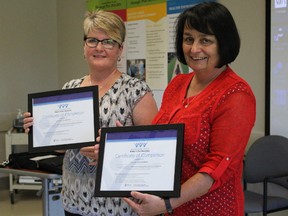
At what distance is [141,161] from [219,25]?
49cm

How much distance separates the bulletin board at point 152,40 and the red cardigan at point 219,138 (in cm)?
269

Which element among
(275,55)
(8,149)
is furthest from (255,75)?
(8,149)

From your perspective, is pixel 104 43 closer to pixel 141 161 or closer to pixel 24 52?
pixel 141 161

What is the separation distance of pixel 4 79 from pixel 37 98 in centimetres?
370

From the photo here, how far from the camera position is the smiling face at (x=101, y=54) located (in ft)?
5.93

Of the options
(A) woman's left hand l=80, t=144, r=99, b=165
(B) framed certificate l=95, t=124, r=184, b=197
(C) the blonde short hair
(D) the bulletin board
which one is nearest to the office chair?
(D) the bulletin board

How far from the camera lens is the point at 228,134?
1.29 metres

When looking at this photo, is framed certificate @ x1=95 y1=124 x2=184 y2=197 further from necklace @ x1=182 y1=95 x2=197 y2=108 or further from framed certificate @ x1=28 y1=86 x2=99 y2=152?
framed certificate @ x1=28 y1=86 x2=99 y2=152

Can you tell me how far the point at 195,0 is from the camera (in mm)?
3988

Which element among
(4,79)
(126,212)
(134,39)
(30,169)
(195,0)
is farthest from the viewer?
(4,79)

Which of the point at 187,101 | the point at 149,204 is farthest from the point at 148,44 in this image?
the point at 149,204

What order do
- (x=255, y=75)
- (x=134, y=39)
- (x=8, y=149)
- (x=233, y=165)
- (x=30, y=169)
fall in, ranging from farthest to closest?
(x=8, y=149) < (x=134, y=39) < (x=255, y=75) < (x=30, y=169) < (x=233, y=165)

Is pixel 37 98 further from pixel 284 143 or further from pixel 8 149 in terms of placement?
pixel 8 149

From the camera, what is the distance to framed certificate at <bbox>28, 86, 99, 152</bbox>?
5.78 ft
